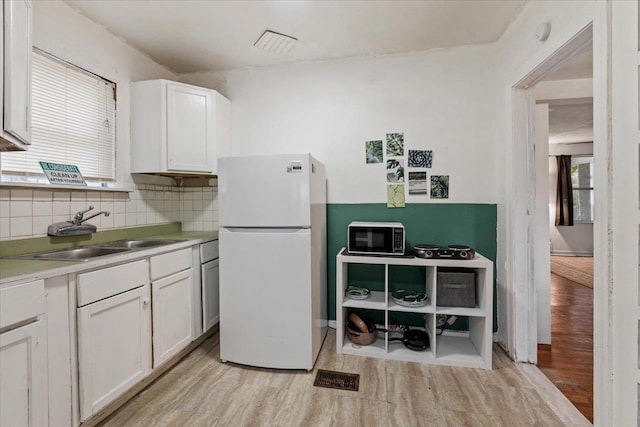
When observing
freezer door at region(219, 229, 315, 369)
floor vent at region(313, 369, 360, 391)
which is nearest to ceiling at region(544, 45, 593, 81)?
freezer door at region(219, 229, 315, 369)

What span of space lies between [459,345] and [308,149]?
209cm

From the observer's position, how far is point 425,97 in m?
2.51

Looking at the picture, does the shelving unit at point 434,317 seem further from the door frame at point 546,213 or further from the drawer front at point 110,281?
the drawer front at point 110,281

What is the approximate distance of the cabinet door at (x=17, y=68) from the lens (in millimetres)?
1180

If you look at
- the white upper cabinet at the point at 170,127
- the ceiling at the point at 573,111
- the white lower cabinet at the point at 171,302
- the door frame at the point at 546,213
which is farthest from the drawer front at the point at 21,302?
the ceiling at the point at 573,111

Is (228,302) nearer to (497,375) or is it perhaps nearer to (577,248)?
(497,375)

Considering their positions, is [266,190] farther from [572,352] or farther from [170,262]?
[572,352]

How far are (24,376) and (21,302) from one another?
30 centimetres

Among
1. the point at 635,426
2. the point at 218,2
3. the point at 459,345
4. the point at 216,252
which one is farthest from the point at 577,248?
the point at 218,2

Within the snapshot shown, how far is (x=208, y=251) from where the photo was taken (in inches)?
93.3

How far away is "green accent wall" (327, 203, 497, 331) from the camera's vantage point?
2439 millimetres

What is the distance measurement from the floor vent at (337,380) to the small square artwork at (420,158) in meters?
1.74

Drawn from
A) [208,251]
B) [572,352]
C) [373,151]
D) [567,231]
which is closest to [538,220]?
[572,352]

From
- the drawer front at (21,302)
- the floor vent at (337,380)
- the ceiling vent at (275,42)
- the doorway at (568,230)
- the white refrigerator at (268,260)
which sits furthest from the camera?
the ceiling vent at (275,42)
